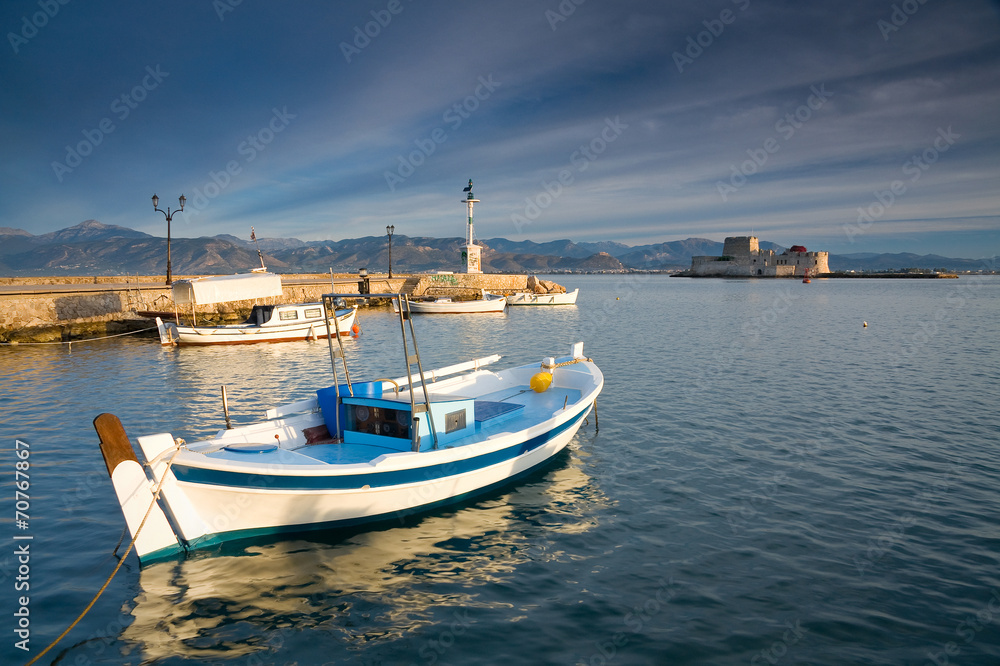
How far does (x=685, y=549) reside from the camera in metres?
7.59

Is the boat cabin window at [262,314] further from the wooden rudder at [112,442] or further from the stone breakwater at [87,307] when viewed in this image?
the wooden rudder at [112,442]

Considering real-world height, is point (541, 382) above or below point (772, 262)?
below

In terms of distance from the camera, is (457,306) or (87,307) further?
(457,306)

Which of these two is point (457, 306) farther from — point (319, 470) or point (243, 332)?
point (319, 470)

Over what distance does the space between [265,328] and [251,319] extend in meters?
2.17

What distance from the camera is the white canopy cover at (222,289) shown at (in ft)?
87.7

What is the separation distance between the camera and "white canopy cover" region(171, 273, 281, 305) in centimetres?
2673

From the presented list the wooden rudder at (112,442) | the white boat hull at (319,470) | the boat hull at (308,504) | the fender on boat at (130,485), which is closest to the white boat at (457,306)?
the white boat hull at (319,470)

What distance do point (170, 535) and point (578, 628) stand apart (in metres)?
5.84

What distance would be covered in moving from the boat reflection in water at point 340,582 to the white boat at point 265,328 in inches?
794

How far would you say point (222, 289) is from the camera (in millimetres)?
27688

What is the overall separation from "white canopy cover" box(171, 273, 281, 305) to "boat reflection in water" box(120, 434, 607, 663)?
2340cm

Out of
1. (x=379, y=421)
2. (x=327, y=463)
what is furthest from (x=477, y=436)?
(x=327, y=463)

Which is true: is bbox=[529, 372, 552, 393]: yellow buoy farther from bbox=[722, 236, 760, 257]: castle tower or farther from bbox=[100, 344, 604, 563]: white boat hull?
bbox=[722, 236, 760, 257]: castle tower
